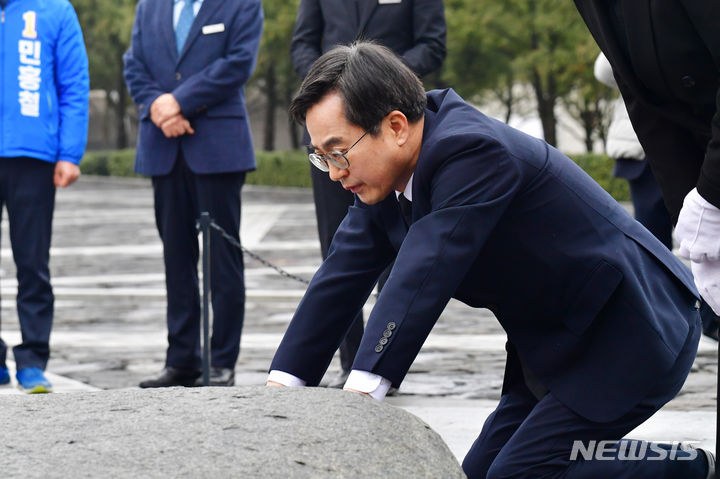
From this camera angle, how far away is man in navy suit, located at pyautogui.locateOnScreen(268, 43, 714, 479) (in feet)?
9.35

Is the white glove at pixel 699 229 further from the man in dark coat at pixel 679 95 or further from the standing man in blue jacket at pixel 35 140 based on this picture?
the standing man in blue jacket at pixel 35 140

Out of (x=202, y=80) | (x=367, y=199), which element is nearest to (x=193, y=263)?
(x=202, y=80)

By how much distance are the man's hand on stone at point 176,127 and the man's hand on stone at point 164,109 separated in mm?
18

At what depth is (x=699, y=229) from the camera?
275 centimetres

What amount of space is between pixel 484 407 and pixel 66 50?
2683mm

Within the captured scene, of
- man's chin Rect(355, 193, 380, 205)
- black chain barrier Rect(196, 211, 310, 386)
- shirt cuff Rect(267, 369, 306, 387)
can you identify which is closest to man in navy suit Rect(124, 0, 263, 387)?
black chain barrier Rect(196, 211, 310, 386)

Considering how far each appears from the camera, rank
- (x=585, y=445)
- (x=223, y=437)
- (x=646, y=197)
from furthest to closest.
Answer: (x=646, y=197) → (x=585, y=445) → (x=223, y=437)

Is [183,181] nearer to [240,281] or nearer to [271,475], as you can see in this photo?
[240,281]

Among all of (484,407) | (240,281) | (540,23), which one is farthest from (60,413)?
(540,23)

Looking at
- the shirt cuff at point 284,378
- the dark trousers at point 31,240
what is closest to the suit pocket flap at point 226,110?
the dark trousers at point 31,240

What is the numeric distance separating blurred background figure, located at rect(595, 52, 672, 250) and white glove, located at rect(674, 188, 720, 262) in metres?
3.59

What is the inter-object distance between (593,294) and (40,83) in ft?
12.4

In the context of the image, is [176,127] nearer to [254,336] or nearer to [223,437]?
[254,336]

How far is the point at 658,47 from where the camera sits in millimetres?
2789
